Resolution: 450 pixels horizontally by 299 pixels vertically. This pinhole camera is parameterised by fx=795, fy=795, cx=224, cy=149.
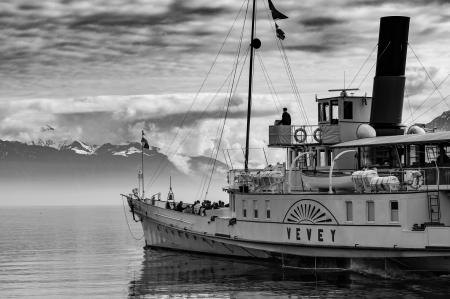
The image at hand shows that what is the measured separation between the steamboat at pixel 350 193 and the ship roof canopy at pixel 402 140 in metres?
0.07

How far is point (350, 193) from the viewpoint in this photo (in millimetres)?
41062

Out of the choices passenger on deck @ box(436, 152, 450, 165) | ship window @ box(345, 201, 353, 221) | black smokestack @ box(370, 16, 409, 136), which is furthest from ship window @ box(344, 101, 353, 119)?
ship window @ box(345, 201, 353, 221)

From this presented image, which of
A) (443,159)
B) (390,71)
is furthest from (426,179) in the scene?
(390,71)

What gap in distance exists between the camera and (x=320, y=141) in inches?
1907

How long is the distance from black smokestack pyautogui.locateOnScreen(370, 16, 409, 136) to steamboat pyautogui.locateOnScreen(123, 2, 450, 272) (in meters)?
0.06

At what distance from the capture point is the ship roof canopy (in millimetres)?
40469

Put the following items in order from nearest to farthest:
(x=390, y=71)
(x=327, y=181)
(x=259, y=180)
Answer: (x=327, y=181) < (x=390, y=71) < (x=259, y=180)

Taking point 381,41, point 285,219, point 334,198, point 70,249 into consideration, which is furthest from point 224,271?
point 70,249

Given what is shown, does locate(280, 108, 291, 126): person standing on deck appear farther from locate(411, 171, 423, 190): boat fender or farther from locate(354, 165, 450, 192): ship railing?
locate(411, 171, 423, 190): boat fender

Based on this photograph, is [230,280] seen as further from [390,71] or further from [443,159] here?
[390,71]

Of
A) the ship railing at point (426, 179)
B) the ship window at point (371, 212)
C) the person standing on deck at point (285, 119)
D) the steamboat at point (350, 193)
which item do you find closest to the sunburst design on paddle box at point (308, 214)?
the steamboat at point (350, 193)

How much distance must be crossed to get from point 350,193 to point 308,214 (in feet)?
9.75

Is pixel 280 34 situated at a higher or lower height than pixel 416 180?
higher

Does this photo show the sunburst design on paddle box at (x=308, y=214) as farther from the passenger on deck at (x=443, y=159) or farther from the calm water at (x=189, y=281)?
the passenger on deck at (x=443, y=159)
